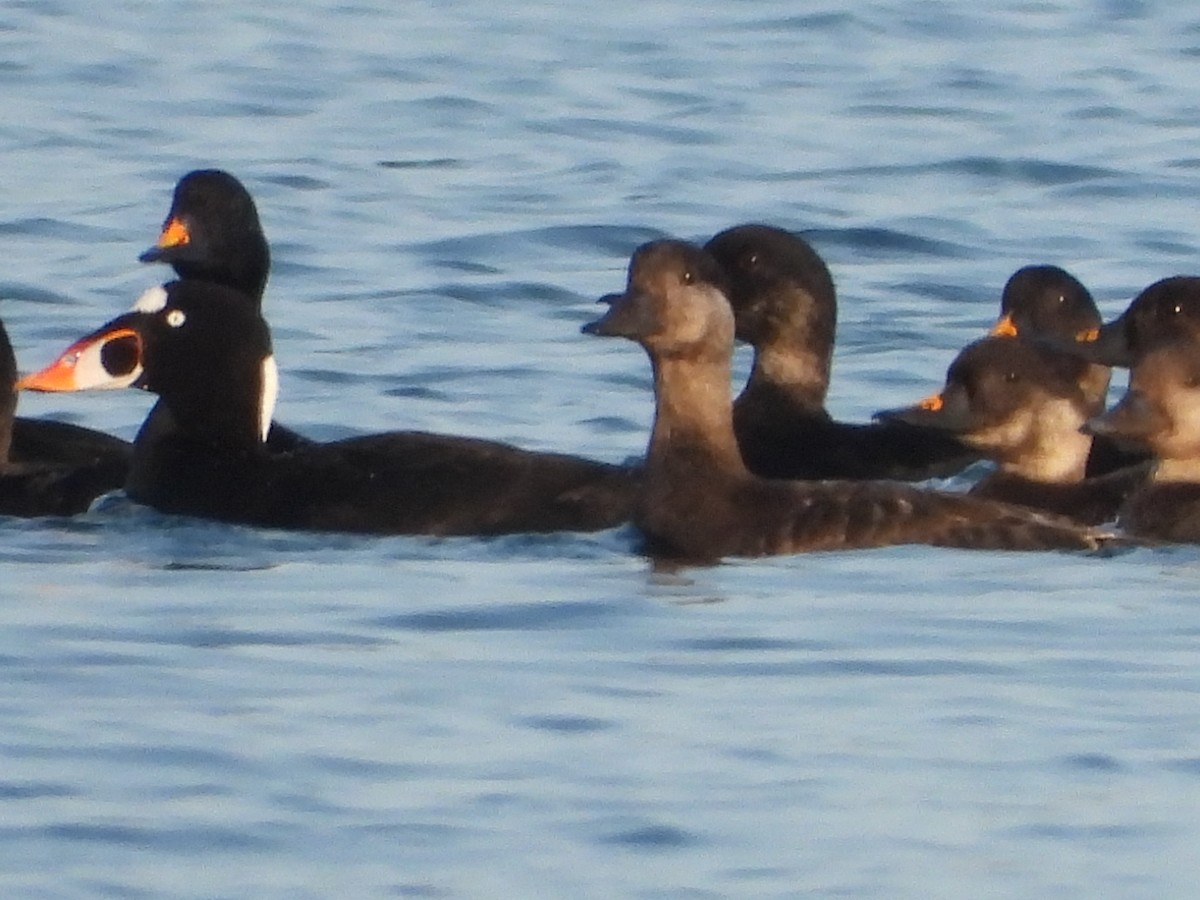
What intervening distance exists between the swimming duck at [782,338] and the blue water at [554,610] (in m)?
0.57

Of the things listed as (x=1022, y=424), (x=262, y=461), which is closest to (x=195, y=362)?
(x=262, y=461)

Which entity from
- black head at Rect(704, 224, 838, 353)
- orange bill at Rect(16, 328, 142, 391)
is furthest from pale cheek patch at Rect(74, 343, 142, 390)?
black head at Rect(704, 224, 838, 353)

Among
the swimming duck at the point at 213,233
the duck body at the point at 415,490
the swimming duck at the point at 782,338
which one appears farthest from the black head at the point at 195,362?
the swimming duck at the point at 782,338

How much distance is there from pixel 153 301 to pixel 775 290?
236 cm

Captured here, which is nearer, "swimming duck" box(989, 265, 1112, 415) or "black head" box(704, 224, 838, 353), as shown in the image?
"swimming duck" box(989, 265, 1112, 415)

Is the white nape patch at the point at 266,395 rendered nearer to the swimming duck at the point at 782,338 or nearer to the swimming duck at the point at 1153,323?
the swimming duck at the point at 782,338

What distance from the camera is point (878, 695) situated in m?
8.76

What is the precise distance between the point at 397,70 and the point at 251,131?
6.54 feet

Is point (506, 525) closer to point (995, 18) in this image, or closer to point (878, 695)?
point (878, 695)

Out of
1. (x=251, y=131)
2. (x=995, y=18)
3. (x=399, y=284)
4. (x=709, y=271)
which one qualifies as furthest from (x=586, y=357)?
(x=995, y=18)

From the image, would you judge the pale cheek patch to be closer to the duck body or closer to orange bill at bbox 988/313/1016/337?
the duck body

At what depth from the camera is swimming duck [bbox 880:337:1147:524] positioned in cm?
1159

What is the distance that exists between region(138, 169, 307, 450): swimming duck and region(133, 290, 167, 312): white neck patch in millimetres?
1451

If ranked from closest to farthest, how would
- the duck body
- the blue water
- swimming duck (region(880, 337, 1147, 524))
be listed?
1. the blue water
2. the duck body
3. swimming duck (region(880, 337, 1147, 524))
